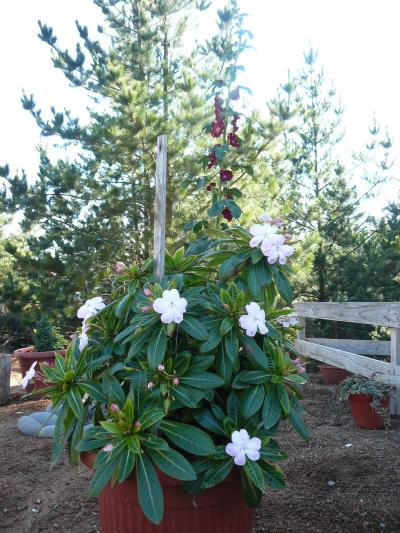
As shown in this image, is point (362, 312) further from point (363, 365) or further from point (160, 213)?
point (160, 213)

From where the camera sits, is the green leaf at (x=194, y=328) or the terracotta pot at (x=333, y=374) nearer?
the green leaf at (x=194, y=328)

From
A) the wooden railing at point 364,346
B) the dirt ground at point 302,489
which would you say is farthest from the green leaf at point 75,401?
the wooden railing at point 364,346

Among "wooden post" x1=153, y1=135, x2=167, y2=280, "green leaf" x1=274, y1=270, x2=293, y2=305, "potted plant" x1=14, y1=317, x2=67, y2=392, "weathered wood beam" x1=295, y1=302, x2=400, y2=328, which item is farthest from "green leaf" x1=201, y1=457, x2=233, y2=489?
"potted plant" x1=14, y1=317, x2=67, y2=392

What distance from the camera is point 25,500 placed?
2855mm

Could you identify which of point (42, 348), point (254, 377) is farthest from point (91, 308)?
point (42, 348)

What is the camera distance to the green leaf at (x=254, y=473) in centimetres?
168

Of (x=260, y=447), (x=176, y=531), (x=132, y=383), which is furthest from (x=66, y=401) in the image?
(x=260, y=447)

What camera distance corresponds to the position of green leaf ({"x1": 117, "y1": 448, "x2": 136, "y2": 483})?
163 centimetres

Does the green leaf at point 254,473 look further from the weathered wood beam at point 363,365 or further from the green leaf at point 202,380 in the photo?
the weathered wood beam at point 363,365

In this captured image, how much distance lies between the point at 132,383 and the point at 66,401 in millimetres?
255

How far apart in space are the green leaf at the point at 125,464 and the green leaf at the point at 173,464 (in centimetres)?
7

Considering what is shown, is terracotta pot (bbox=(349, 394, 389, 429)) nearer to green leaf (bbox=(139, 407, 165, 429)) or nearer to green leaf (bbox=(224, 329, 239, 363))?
green leaf (bbox=(224, 329, 239, 363))

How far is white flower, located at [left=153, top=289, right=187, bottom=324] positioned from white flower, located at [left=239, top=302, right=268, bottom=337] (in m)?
0.20

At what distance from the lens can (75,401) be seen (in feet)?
6.17
